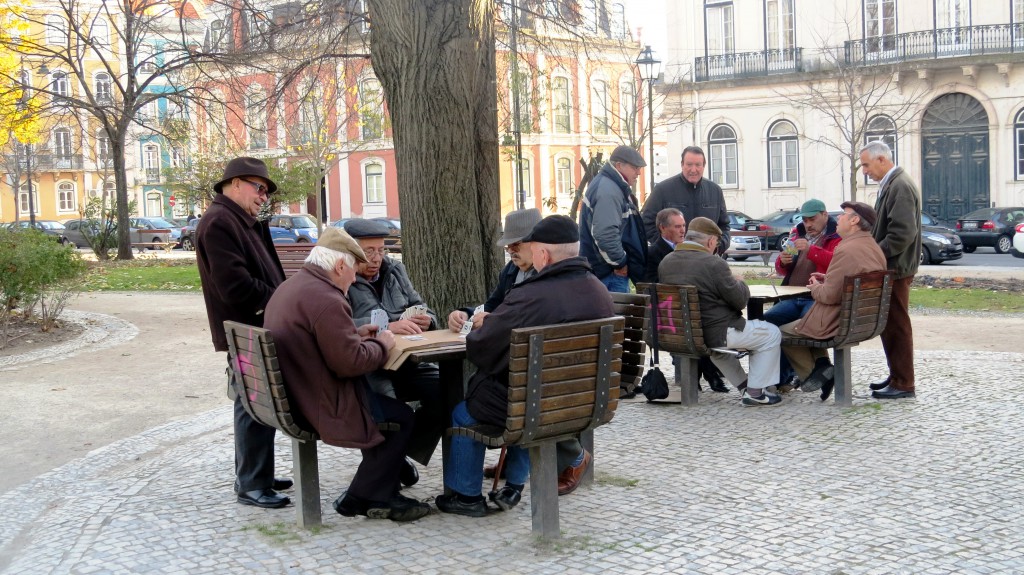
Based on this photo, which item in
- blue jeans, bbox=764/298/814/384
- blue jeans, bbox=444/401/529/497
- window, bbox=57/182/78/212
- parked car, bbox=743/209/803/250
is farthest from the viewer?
window, bbox=57/182/78/212

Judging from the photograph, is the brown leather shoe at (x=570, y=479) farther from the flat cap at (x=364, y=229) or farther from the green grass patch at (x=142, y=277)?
the green grass patch at (x=142, y=277)

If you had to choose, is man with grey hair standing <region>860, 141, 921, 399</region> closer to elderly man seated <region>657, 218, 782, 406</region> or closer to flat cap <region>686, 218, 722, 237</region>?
elderly man seated <region>657, 218, 782, 406</region>

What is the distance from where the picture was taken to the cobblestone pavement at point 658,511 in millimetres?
4762

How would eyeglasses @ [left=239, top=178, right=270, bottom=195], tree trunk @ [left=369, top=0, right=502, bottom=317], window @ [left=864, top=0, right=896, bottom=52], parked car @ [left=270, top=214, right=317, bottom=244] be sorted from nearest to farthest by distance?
eyeglasses @ [left=239, top=178, right=270, bottom=195]
tree trunk @ [left=369, top=0, right=502, bottom=317]
window @ [left=864, top=0, right=896, bottom=52]
parked car @ [left=270, top=214, right=317, bottom=244]

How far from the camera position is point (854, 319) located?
7.57 metres

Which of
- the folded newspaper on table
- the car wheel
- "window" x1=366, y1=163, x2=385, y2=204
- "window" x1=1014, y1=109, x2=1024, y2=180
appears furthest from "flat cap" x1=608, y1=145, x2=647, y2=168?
"window" x1=366, y1=163, x2=385, y2=204

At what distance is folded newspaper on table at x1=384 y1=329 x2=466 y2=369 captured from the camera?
5.29 meters

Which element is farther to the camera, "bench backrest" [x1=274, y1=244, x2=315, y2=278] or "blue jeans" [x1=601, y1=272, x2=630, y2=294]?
"bench backrest" [x1=274, y1=244, x2=315, y2=278]

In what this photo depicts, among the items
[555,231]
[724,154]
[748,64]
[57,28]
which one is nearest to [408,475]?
[555,231]

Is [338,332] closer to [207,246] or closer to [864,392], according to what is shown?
[207,246]

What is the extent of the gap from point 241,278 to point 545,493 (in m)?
2.03

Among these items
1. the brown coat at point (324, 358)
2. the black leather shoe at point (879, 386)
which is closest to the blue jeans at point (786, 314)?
the black leather shoe at point (879, 386)

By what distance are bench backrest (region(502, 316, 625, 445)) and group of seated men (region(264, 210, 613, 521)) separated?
126mm

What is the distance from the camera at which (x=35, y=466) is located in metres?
7.07
